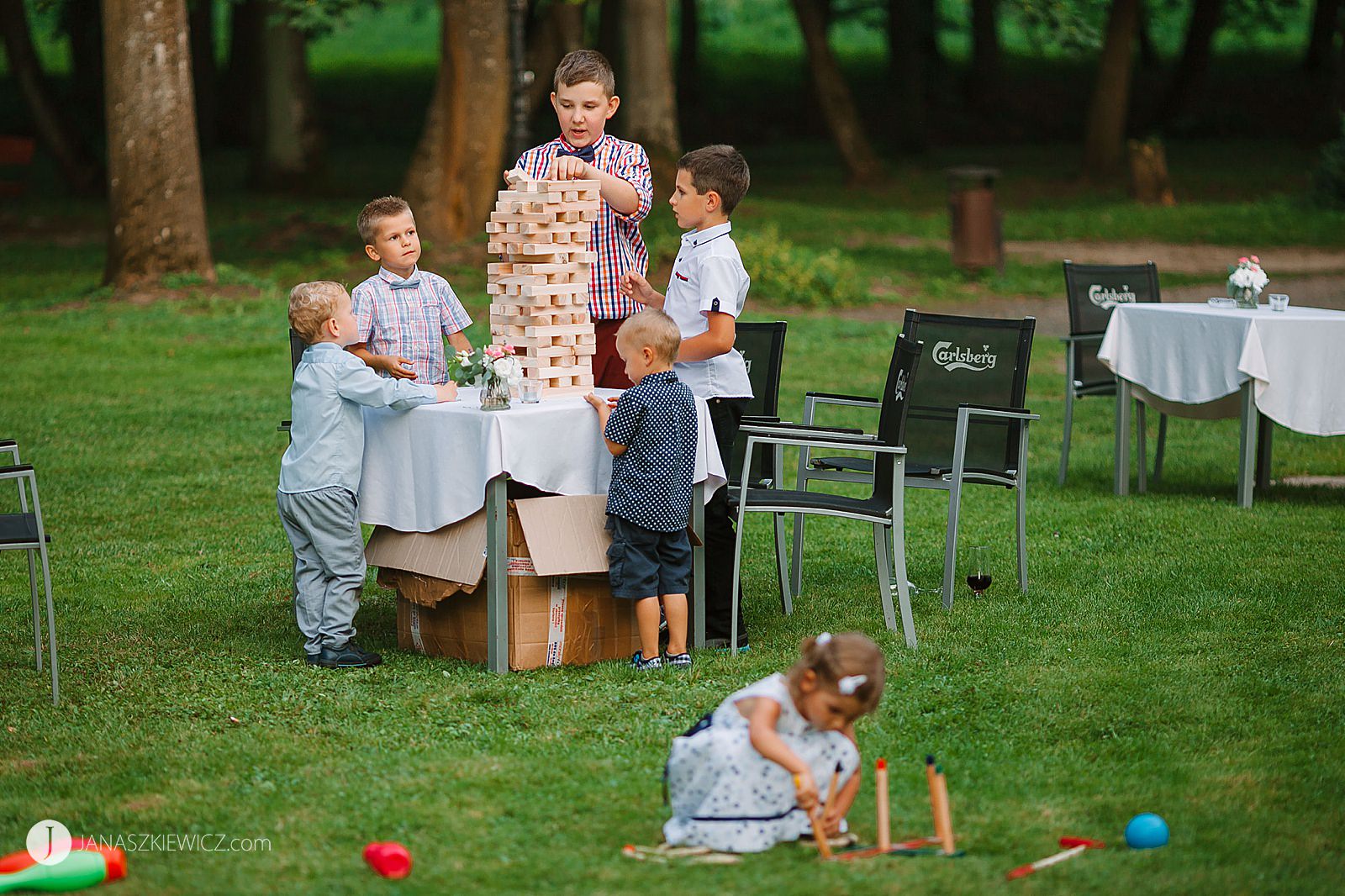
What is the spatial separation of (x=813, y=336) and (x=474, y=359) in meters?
10.0

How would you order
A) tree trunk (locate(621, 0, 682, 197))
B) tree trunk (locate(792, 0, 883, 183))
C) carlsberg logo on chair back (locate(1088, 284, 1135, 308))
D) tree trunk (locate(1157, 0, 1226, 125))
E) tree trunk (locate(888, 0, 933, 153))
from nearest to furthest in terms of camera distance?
carlsberg logo on chair back (locate(1088, 284, 1135, 308)) < tree trunk (locate(621, 0, 682, 197)) < tree trunk (locate(792, 0, 883, 183)) < tree trunk (locate(888, 0, 933, 153)) < tree trunk (locate(1157, 0, 1226, 125))

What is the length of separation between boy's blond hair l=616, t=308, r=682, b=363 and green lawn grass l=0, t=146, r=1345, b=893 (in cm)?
116

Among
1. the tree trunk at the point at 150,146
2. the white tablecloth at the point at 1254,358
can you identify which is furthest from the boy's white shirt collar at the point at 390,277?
the tree trunk at the point at 150,146

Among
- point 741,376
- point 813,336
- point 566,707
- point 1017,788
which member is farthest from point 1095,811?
point 813,336

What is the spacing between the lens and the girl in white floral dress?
394 centimetres

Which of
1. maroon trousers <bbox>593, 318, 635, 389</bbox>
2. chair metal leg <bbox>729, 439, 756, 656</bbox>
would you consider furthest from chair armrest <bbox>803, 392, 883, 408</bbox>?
chair metal leg <bbox>729, 439, 756, 656</bbox>

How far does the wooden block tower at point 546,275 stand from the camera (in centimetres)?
592

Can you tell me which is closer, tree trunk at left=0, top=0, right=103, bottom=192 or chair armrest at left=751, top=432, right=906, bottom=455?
chair armrest at left=751, top=432, right=906, bottom=455

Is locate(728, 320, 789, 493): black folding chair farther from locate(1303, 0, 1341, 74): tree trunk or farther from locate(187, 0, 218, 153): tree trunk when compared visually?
locate(1303, 0, 1341, 74): tree trunk

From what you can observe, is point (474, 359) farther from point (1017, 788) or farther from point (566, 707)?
point (1017, 788)

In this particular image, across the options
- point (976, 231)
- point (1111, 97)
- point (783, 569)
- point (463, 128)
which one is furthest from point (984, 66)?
point (783, 569)

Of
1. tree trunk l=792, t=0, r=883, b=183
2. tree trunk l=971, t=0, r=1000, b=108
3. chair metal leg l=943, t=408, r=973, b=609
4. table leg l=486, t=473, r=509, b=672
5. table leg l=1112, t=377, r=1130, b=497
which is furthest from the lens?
tree trunk l=971, t=0, r=1000, b=108

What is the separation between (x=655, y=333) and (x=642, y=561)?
81cm

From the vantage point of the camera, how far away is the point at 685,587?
5.82 meters
